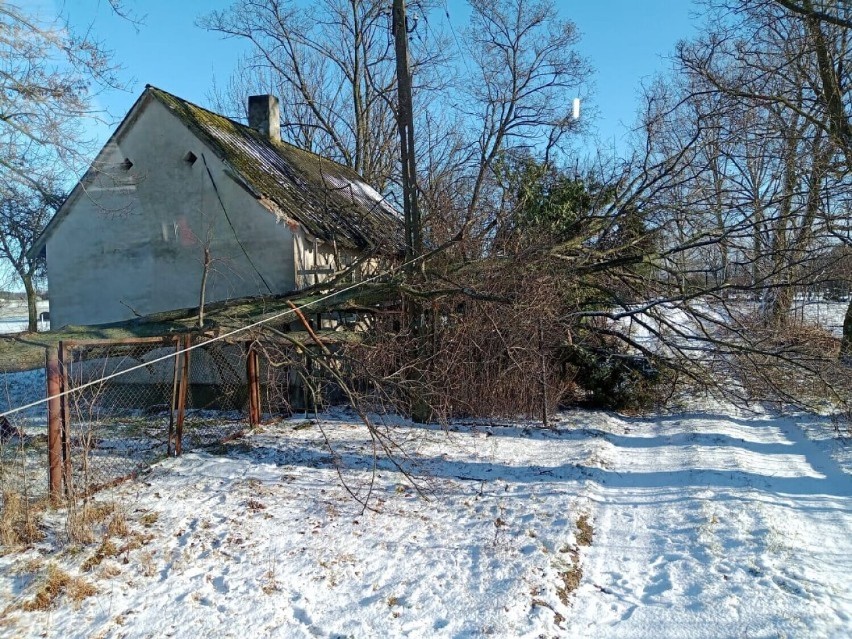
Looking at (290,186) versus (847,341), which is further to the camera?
(290,186)

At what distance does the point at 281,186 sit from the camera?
11.8 meters

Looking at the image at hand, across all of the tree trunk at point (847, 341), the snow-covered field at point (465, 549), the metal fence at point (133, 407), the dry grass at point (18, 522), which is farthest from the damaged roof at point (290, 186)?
the tree trunk at point (847, 341)

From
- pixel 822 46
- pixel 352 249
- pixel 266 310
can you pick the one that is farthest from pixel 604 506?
pixel 822 46

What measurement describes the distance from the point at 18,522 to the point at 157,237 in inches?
293

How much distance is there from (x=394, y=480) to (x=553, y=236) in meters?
5.75

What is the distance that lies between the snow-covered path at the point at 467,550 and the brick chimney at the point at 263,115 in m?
9.61

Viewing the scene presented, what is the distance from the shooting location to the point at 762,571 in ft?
15.4

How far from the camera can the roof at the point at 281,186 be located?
10.8 metres

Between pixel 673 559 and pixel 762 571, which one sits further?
pixel 673 559

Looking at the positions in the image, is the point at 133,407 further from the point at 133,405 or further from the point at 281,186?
the point at 281,186

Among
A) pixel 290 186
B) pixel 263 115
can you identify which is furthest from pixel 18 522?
pixel 263 115

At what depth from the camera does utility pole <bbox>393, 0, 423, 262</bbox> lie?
9.21 m

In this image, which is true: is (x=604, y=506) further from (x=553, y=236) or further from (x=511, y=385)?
(x=553, y=236)

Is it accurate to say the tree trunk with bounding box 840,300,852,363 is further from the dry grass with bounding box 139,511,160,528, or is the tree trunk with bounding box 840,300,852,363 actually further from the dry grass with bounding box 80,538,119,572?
the dry grass with bounding box 80,538,119,572
